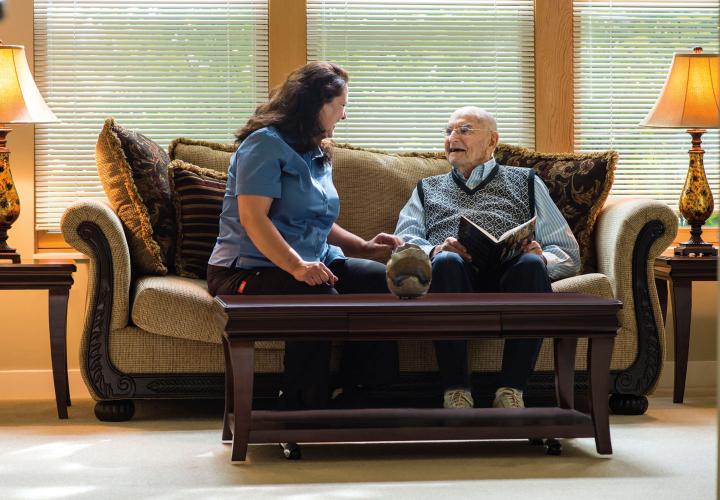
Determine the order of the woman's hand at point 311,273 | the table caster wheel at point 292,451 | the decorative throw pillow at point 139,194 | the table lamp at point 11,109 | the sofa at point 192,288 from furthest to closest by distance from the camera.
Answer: the table lamp at point 11,109 → the decorative throw pillow at point 139,194 → the sofa at point 192,288 → the woman's hand at point 311,273 → the table caster wheel at point 292,451

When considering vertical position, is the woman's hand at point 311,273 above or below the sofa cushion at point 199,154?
below

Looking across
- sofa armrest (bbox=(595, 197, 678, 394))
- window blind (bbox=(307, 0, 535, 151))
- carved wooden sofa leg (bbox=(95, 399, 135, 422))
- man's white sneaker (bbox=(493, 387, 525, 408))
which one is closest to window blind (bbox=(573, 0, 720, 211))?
window blind (bbox=(307, 0, 535, 151))

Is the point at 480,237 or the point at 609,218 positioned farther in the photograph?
the point at 609,218

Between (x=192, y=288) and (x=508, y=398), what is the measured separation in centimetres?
111

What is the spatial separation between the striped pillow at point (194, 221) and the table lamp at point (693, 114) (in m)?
1.72

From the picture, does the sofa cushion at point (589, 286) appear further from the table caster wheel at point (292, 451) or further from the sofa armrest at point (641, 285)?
the table caster wheel at point (292, 451)

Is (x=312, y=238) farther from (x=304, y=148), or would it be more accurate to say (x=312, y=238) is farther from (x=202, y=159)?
(x=202, y=159)

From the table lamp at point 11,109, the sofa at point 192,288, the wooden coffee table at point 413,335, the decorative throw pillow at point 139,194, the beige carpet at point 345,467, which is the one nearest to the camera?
the beige carpet at point 345,467

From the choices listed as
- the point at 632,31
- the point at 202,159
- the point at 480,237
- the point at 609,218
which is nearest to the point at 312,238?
the point at 480,237

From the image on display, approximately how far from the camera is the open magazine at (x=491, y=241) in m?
3.14

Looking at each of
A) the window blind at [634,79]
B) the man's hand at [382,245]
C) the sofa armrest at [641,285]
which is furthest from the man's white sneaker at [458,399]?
the window blind at [634,79]

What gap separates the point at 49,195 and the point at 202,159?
2.51ft

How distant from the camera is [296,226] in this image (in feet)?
10.6

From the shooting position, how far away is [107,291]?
3.41 meters
